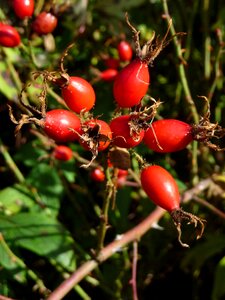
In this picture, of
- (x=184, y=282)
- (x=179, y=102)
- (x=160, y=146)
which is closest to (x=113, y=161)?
(x=160, y=146)

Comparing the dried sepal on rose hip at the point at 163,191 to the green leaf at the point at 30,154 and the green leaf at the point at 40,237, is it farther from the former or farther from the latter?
the green leaf at the point at 30,154

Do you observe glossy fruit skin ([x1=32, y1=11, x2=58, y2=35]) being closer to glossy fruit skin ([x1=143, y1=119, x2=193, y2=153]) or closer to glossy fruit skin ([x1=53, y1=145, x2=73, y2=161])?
glossy fruit skin ([x1=53, y1=145, x2=73, y2=161])

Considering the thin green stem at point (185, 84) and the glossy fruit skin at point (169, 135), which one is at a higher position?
the glossy fruit skin at point (169, 135)

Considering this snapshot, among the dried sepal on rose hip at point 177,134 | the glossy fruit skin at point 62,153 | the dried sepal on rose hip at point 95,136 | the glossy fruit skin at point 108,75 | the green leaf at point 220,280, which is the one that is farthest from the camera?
the glossy fruit skin at point 108,75

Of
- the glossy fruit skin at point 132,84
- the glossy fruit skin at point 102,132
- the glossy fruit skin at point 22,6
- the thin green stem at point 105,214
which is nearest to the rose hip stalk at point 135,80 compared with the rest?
the glossy fruit skin at point 132,84

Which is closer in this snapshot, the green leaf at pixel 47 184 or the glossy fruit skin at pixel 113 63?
the green leaf at pixel 47 184

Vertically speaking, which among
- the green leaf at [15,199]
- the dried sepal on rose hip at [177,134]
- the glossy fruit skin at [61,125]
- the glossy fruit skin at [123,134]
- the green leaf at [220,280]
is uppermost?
the glossy fruit skin at [61,125]

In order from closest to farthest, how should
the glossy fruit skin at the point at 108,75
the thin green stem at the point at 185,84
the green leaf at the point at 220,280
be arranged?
the green leaf at the point at 220,280, the thin green stem at the point at 185,84, the glossy fruit skin at the point at 108,75

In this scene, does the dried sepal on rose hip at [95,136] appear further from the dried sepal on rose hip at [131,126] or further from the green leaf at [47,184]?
the green leaf at [47,184]

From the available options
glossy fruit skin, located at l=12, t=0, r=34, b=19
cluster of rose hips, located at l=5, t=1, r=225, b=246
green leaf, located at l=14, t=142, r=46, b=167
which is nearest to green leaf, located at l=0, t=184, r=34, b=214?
green leaf, located at l=14, t=142, r=46, b=167
